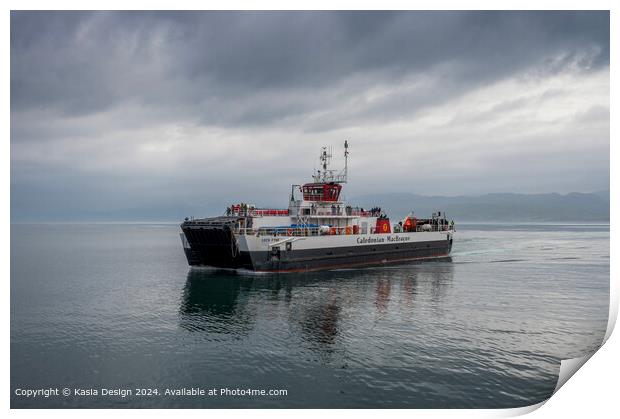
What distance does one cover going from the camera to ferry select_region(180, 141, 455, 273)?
4581cm

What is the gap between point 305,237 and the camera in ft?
156

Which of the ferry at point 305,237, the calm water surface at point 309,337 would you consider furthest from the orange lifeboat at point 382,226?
the calm water surface at point 309,337

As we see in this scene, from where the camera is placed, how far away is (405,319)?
29406mm

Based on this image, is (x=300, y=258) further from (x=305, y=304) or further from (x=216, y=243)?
(x=305, y=304)

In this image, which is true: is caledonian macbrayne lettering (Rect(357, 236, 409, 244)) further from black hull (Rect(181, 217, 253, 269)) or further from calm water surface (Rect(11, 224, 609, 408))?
black hull (Rect(181, 217, 253, 269))

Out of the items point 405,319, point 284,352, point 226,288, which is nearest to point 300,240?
point 226,288

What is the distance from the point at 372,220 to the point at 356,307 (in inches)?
1020

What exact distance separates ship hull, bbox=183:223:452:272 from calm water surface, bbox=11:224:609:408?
1.94 metres

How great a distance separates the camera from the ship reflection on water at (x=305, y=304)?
25867 millimetres

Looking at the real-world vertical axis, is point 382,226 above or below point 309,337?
above

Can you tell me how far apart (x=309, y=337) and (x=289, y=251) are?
21569 millimetres

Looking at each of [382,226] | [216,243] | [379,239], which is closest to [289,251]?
[216,243]

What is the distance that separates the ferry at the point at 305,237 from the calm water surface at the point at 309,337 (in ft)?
8.98

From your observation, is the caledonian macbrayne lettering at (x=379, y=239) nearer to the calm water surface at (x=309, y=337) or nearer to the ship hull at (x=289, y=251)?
the ship hull at (x=289, y=251)
